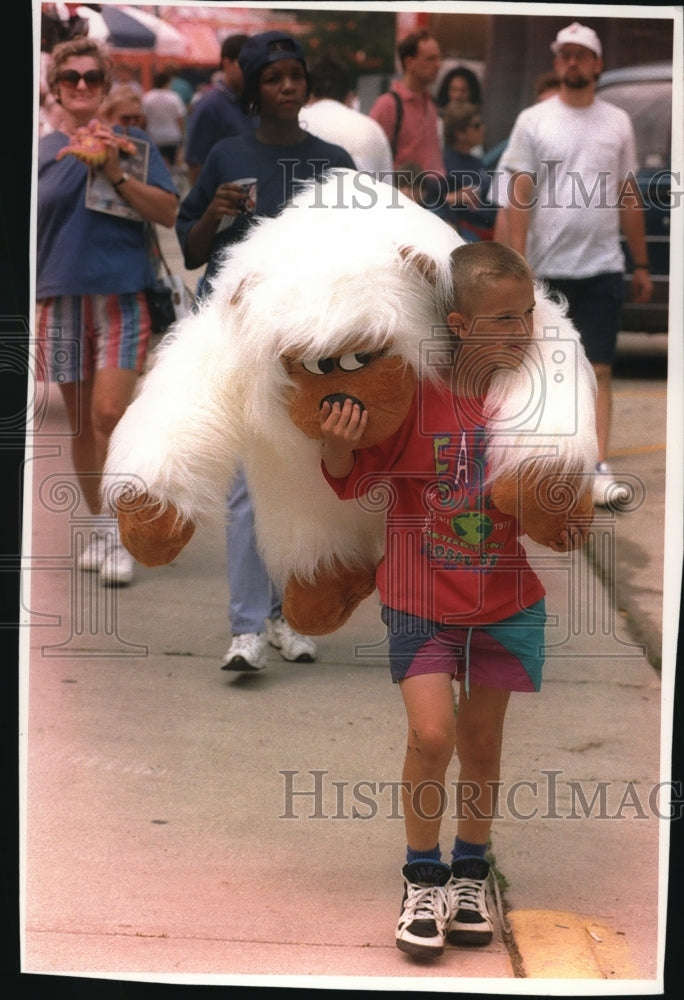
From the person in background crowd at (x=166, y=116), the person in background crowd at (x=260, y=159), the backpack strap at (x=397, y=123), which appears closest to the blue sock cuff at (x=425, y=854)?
the person in background crowd at (x=260, y=159)

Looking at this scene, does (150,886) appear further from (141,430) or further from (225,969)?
(141,430)

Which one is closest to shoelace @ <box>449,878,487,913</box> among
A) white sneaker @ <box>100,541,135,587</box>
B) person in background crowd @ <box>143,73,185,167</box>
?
white sneaker @ <box>100,541,135,587</box>

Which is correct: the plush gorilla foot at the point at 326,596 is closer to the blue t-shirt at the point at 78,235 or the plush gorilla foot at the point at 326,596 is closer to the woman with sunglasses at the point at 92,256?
the woman with sunglasses at the point at 92,256

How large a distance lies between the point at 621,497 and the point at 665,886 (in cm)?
194

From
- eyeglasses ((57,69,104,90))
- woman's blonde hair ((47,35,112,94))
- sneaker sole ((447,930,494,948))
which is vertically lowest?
sneaker sole ((447,930,494,948))

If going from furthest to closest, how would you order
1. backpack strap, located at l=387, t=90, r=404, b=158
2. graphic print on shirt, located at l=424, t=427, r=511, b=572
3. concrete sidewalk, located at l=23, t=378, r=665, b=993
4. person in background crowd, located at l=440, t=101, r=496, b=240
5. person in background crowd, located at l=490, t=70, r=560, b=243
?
person in background crowd, located at l=440, t=101, r=496, b=240
backpack strap, located at l=387, t=90, r=404, b=158
person in background crowd, located at l=490, t=70, r=560, b=243
concrete sidewalk, located at l=23, t=378, r=665, b=993
graphic print on shirt, located at l=424, t=427, r=511, b=572

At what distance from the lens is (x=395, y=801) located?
11.4 feet

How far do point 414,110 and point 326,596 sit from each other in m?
3.87

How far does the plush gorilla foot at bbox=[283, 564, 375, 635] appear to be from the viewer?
3062 millimetres

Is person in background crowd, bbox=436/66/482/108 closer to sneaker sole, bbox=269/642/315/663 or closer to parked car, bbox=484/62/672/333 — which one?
parked car, bbox=484/62/672/333

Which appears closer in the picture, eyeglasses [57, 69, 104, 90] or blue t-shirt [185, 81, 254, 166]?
eyeglasses [57, 69, 104, 90]

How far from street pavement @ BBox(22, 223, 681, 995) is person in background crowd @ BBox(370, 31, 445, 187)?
2.14 metres

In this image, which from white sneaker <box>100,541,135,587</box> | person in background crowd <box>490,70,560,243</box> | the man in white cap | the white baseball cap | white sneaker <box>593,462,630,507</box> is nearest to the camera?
white sneaker <box>593,462,630,507</box>

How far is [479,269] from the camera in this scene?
2.71m
